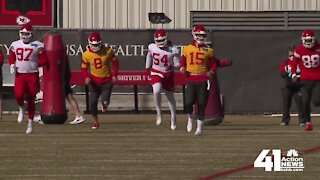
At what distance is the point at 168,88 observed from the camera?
64.4ft

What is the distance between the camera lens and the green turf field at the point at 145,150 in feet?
40.1

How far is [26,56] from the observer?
18.2 metres

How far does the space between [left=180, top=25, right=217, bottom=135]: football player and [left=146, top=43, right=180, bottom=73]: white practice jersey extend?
6.21 feet

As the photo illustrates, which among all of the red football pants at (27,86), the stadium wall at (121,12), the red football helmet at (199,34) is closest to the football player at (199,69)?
the red football helmet at (199,34)

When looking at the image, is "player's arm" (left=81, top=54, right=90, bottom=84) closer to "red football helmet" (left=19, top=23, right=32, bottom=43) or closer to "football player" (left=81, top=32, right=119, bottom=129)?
"football player" (left=81, top=32, right=119, bottom=129)

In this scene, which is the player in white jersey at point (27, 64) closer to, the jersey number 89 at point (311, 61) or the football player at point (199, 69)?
the football player at point (199, 69)

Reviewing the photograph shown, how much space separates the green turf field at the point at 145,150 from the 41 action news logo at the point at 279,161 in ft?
0.36

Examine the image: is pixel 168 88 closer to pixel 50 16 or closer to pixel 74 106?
pixel 74 106

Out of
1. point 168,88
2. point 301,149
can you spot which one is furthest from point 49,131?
point 301,149

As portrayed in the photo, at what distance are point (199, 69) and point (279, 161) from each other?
4.62m

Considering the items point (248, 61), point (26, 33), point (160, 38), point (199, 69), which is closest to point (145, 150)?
point (199, 69)

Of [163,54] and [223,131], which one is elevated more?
[163,54]

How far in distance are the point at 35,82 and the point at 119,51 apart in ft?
23.5

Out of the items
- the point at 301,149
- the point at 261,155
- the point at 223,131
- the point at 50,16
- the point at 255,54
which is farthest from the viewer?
the point at 50,16
